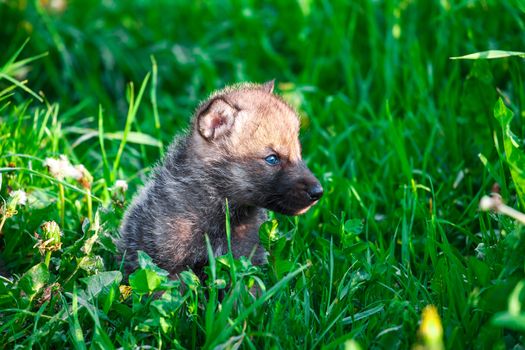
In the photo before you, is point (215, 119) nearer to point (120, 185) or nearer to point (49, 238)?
point (120, 185)

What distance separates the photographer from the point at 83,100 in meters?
6.46

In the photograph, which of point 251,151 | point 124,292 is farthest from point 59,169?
point 251,151

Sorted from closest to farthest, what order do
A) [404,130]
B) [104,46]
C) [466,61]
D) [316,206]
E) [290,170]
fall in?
1. [290,170]
2. [316,206]
3. [404,130]
4. [466,61]
5. [104,46]

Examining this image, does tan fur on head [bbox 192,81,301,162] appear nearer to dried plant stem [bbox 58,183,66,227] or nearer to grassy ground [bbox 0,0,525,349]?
grassy ground [bbox 0,0,525,349]

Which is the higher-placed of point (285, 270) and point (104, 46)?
point (104, 46)

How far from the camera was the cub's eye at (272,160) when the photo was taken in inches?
161

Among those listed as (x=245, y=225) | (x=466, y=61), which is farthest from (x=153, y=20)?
(x=245, y=225)

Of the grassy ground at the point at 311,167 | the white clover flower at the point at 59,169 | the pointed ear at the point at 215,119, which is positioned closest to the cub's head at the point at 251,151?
the pointed ear at the point at 215,119

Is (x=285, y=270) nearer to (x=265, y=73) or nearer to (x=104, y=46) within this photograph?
(x=265, y=73)

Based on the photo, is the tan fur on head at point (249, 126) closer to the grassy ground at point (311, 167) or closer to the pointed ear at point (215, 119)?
the pointed ear at point (215, 119)

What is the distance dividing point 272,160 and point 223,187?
0.29 metres

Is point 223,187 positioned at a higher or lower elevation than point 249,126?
lower

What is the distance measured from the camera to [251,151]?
4.09m

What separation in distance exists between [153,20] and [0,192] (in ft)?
11.3
